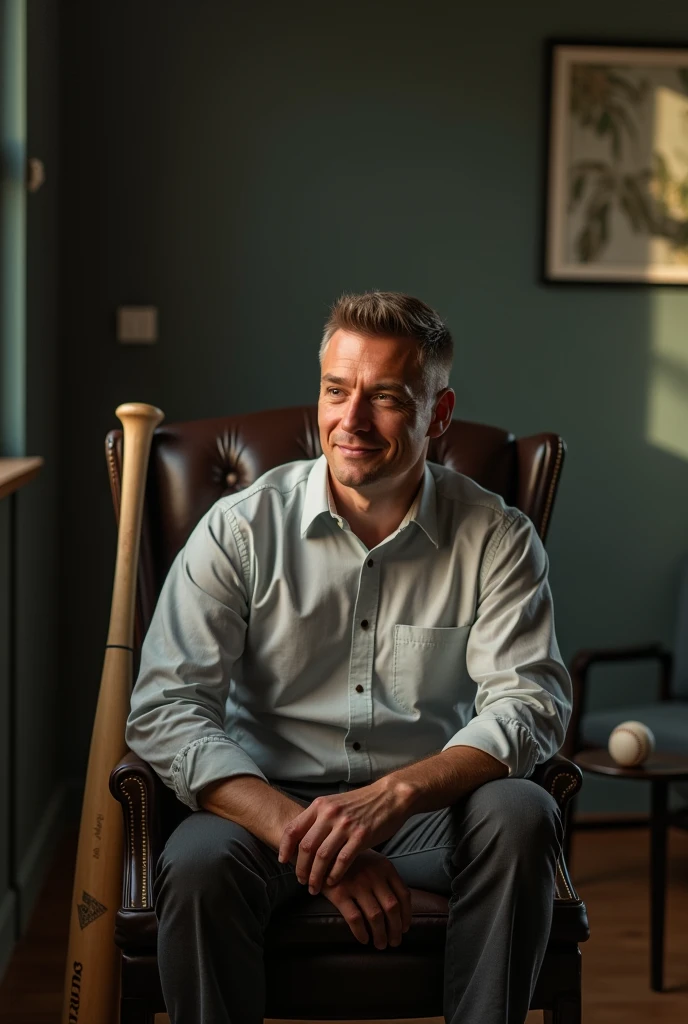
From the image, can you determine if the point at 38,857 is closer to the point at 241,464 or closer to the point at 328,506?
the point at 241,464

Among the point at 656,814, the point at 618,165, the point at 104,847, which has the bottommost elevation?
the point at 656,814

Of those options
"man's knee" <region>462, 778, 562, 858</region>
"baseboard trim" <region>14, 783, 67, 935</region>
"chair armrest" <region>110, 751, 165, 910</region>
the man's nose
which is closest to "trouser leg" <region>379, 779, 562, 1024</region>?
"man's knee" <region>462, 778, 562, 858</region>

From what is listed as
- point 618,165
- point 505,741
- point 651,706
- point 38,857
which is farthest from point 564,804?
point 618,165

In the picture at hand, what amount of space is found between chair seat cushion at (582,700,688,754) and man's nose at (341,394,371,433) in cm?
135

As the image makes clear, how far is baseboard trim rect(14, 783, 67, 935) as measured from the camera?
106 inches

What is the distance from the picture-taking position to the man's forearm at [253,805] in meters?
1.65

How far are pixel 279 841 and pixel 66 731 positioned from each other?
1.89 meters

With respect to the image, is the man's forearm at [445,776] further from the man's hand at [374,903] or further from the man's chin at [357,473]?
the man's chin at [357,473]

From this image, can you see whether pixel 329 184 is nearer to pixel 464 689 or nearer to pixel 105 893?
pixel 464 689

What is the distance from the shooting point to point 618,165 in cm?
338

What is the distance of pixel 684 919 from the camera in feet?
9.39

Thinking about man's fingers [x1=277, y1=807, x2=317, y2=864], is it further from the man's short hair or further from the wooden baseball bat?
the man's short hair

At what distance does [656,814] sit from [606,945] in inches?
13.2

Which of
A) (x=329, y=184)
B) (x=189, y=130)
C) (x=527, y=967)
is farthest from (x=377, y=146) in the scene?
(x=527, y=967)
